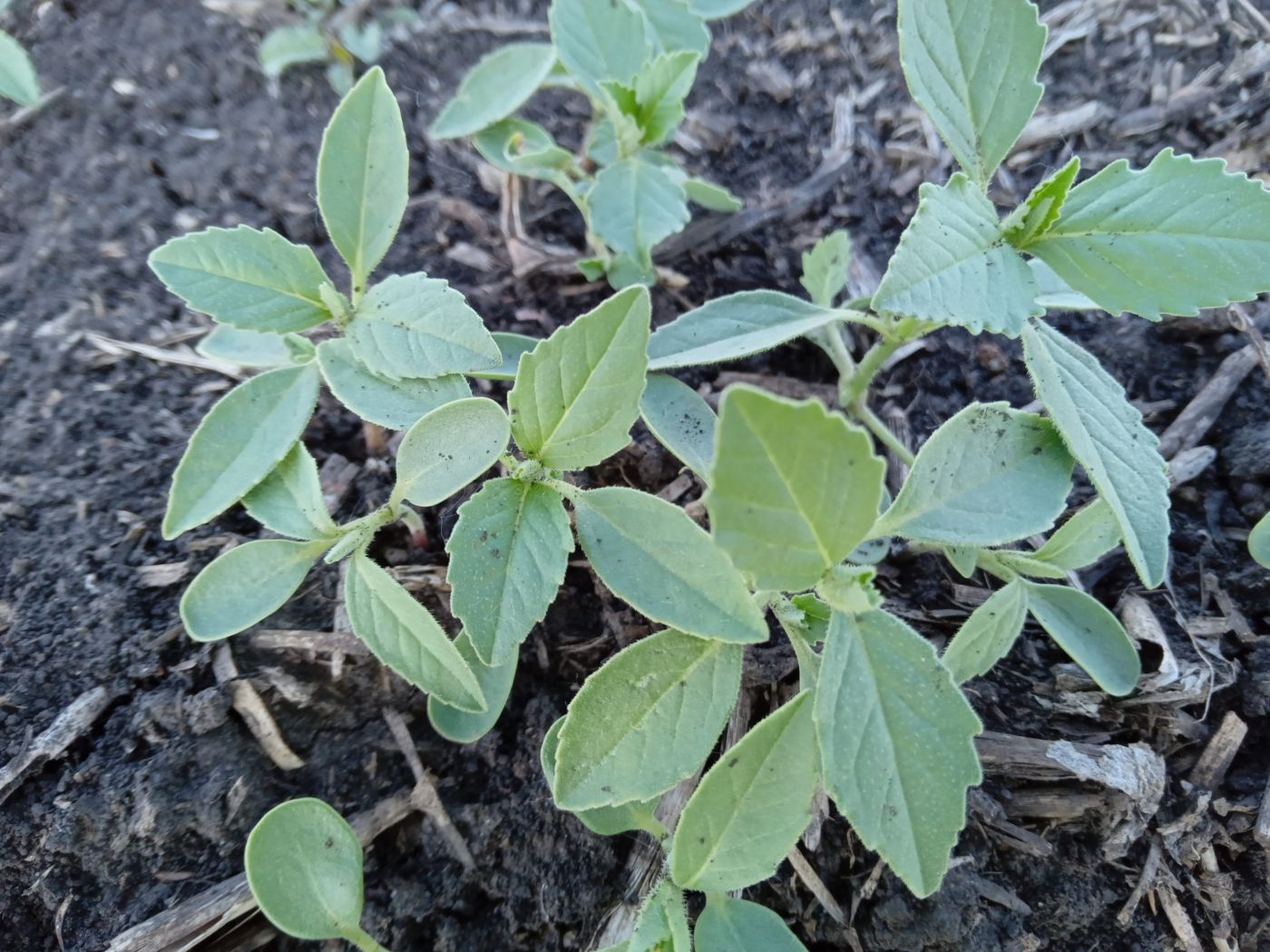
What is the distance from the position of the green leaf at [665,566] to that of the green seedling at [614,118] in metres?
0.68

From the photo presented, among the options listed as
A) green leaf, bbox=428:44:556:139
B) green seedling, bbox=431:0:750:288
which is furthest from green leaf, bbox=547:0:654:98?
green leaf, bbox=428:44:556:139

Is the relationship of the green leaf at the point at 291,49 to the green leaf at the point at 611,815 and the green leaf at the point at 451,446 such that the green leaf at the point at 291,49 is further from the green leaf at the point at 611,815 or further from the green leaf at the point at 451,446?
the green leaf at the point at 611,815

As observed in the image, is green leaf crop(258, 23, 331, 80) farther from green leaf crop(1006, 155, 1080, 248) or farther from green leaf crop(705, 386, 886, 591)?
green leaf crop(705, 386, 886, 591)

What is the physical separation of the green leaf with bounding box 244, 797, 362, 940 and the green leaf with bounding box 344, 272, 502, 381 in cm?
64

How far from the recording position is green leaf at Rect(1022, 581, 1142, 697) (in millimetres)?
1402

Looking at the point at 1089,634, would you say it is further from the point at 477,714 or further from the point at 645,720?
the point at 477,714

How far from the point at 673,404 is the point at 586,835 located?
2.29 feet

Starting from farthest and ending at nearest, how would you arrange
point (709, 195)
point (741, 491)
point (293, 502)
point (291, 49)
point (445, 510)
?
point (291, 49), point (709, 195), point (445, 510), point (293, 502), point (741, 491)

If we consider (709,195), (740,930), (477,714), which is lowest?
(740,930)

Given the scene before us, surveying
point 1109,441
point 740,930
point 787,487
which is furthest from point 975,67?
point 740,930

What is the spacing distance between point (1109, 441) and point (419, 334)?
100cm

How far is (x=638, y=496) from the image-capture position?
1227 mm

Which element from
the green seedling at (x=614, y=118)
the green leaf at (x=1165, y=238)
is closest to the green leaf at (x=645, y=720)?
the green leaf at (x=1165, y=238)

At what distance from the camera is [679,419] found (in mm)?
1461
